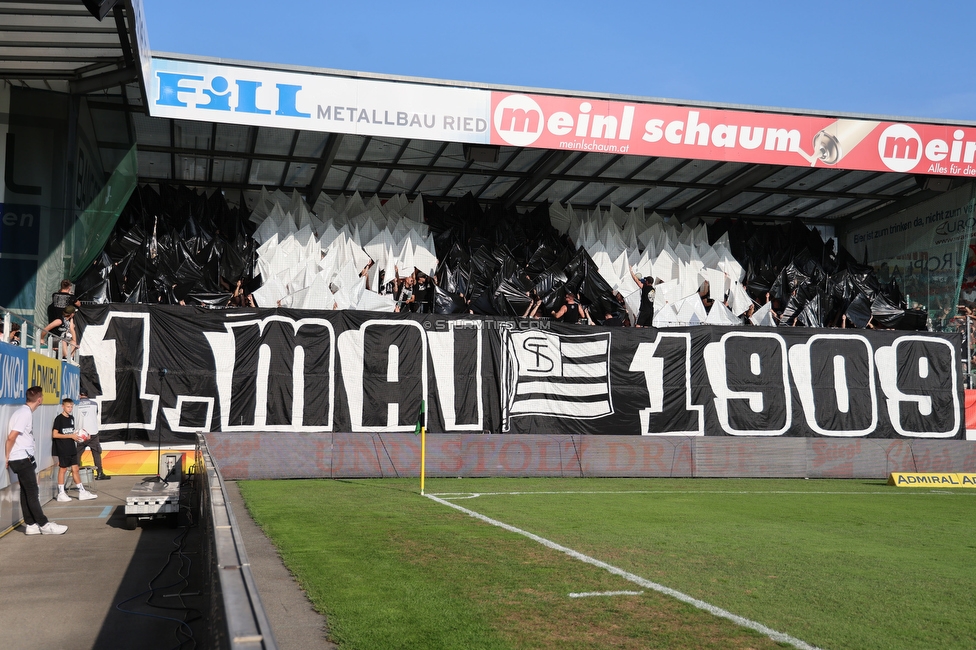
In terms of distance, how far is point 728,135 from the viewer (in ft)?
83.3

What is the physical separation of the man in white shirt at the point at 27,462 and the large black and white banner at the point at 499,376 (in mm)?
9362

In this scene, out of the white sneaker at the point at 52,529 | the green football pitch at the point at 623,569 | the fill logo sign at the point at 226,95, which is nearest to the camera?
the green football pitch at the point at 623,569

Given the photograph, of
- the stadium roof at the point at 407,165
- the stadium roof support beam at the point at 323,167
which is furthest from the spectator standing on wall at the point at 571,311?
the stadium roof support beam at the point at 323,167

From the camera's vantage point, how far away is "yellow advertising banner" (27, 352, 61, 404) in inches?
521

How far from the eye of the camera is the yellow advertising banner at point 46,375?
521 inches

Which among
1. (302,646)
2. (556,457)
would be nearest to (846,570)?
(302,646)

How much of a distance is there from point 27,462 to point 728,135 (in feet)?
66.9

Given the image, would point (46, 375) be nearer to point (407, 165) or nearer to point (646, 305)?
point (407, 165)

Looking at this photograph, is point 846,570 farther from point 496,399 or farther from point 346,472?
point 496,399

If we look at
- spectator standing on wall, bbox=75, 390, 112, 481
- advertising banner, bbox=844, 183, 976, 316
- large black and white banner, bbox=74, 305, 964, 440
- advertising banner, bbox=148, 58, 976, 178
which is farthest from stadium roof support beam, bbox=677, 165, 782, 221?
spectator standing on wall, bbox=75, 390, 112, 481

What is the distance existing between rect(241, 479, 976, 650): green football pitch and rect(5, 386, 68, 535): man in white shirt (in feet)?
9.08

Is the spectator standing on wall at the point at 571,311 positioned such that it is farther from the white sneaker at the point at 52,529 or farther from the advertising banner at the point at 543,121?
the white sneaker at the point at 52,529

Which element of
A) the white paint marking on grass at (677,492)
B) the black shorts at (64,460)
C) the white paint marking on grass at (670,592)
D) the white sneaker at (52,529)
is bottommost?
the white paint marking on grass at (677,492)

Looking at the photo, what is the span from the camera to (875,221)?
33969 millimetres
